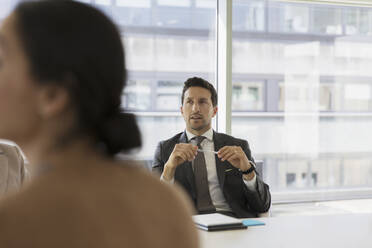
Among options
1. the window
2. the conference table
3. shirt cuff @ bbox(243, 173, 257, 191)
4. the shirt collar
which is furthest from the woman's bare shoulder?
the window

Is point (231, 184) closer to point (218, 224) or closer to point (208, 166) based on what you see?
point (208, 166)

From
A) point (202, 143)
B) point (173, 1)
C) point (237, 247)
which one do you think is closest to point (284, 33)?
point (173, 1)

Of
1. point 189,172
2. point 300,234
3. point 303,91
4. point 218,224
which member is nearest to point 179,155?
point 189,172

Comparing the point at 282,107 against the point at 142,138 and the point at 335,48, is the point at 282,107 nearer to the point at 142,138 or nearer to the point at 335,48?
the point at 335,48

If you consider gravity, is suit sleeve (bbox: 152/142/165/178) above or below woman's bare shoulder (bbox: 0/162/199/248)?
below

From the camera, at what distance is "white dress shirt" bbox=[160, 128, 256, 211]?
3.21m

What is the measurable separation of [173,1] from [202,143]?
7.27 ft

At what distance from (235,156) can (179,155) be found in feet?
1.04

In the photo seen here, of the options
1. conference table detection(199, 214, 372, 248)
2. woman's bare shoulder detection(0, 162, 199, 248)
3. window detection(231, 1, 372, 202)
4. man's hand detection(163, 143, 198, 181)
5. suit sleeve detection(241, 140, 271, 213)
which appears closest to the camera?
woman's bare shoulder detection(0, 162, 199, 248)

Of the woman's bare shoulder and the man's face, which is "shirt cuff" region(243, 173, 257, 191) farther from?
the woman's bare shoulder

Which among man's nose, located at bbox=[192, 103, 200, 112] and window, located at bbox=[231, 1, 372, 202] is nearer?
man's nose, located at bbox=[192, 103, 200, 112]

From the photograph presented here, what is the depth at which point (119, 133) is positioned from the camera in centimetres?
Result: 66

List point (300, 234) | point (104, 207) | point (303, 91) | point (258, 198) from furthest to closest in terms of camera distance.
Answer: point (303, 91), point (258, 198), point (300, 234), point (104, 207)

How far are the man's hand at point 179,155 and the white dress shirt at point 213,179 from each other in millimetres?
96
